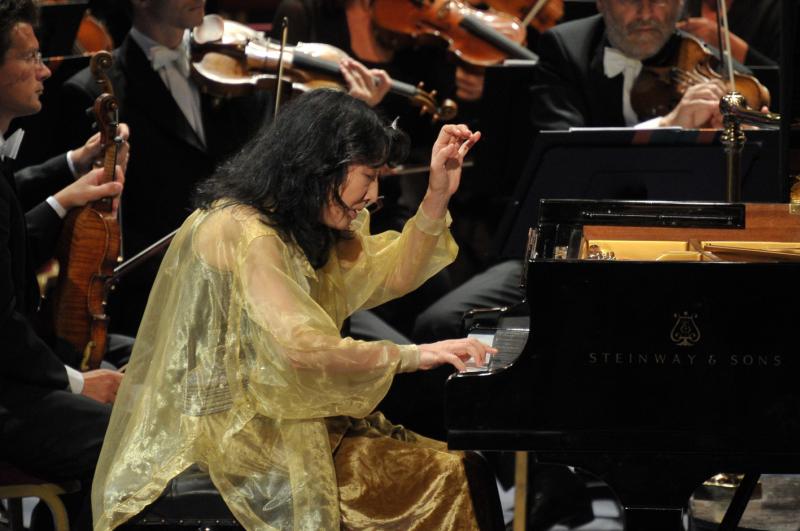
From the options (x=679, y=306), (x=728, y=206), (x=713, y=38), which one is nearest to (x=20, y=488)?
(x=679, y=306)

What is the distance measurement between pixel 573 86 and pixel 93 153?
167cm

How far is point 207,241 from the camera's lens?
2436mm

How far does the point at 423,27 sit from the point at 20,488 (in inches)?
94.0

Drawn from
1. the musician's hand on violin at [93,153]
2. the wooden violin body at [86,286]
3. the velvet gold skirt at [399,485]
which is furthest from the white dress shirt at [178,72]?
the velvet gold skirt at [399,485]

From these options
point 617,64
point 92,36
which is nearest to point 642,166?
point 617,64

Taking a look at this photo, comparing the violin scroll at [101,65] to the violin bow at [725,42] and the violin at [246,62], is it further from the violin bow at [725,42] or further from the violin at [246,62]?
the violin bow at [725,42]

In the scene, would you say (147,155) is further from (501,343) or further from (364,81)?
(501,343)

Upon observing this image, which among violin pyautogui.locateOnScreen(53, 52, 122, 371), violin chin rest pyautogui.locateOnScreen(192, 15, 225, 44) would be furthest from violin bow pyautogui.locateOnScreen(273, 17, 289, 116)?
violin pyautogui.locateOnScreen(53, 52, 122, 371)

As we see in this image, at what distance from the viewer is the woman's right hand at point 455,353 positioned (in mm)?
2238

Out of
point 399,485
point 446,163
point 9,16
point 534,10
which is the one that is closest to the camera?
point 399,485

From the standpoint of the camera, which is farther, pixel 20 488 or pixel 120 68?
pixel 120 68

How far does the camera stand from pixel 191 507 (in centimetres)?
256

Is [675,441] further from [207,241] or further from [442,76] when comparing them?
[442,76]

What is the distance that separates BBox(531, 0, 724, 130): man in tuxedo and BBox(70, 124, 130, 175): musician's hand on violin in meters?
1.46
